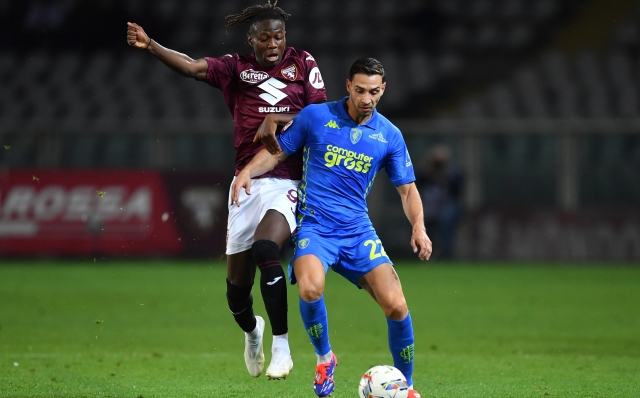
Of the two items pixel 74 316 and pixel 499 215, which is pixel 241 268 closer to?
pixel 74 316

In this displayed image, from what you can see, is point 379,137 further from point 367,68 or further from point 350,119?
point 367,68

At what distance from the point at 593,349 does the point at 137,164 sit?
413 inches

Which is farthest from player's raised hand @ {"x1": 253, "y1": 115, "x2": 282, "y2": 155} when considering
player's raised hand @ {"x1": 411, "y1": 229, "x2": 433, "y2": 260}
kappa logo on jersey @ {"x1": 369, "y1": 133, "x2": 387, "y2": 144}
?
player's raised hand @ {"x1": 411, "y1": 229, "x2": 433, "y2": 260}

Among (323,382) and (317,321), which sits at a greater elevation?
(317,321)

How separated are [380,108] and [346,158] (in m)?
15.2

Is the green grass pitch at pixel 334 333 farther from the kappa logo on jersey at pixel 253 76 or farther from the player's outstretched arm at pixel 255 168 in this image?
the kappa logo on jersey at pixel 253 76

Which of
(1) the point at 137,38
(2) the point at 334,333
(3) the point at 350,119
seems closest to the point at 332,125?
(3) the point at 350,119

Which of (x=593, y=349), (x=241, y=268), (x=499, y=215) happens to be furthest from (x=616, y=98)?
(x=241, y=268)

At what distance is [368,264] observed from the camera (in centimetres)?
636

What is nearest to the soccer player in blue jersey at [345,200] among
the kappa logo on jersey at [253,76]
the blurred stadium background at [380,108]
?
the kappa logo on jersey at [253,76]

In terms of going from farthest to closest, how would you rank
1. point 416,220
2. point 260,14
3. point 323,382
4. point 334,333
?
point 334,333 → point 260,14 → point 416,220 → point 323,382

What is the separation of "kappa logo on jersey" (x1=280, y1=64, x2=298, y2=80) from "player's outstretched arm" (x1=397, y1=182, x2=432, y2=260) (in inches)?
45.2

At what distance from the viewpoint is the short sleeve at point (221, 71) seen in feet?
23.0

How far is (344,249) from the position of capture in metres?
6.41
